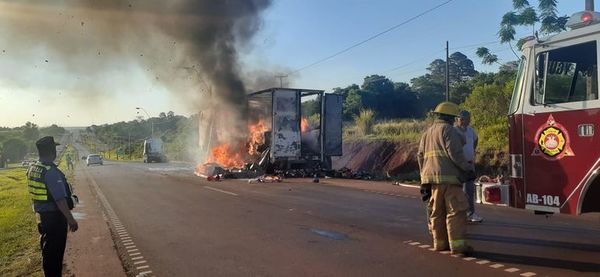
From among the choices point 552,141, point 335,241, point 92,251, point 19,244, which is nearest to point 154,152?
point 19,244

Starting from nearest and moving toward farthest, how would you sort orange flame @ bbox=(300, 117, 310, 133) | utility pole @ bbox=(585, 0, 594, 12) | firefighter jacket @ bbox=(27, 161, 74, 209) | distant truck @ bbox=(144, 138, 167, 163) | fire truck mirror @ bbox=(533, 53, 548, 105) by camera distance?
firefighter jacket @ bbox=(27, 161, 74, 209), fire truck mirror @ bbox=(533, 53, 548, 105), utility pole @ bbox=(585, 0, 594, 12), orange flame @ bbox=(300, 117, 310, 133), distant truck @ bbox=(144, 138, 167, 163)

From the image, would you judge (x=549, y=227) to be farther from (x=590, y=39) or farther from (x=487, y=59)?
(x=487, y=59)

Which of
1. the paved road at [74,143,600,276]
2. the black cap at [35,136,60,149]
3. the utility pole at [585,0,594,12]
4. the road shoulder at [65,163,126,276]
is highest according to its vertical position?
the utility pole at [585,0,594,12]

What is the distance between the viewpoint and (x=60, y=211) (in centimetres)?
448

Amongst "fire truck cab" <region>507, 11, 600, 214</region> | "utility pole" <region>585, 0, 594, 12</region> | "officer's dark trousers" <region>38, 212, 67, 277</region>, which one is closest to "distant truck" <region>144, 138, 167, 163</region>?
"utility pole" <region>585, 0, 594, 12</region>

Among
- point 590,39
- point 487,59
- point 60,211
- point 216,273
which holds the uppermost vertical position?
point 487,59

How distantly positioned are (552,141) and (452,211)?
48.6 inches

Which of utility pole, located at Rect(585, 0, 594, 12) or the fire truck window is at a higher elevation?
utility pole, located at Rect(585, 0, 594, 12)

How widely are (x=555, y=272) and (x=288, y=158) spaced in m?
15.0

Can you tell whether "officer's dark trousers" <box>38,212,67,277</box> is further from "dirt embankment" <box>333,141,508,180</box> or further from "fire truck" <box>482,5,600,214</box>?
"dirt embankment" <box>333,141,508,180</box>

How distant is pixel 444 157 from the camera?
215 inches

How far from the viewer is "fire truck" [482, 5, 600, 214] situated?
4680mm

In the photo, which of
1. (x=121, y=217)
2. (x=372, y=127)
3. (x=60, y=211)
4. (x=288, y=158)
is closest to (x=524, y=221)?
(x=60, y=211)

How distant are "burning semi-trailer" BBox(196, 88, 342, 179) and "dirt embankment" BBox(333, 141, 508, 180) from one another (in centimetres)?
193
